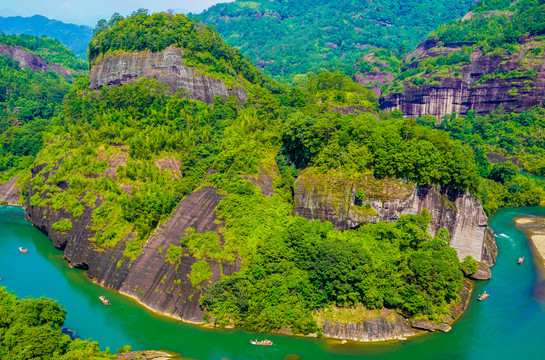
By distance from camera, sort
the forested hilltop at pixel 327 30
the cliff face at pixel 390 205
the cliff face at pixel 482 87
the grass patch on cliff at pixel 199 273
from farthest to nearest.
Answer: the forested hilltop at pixel 327 30, the cliff face at pixel 482 87, the cliff face at pixel 390 205, the grass patch on cliff at pixel 199 273

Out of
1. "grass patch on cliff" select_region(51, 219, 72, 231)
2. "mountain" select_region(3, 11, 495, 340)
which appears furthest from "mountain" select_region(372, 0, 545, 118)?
Result: "grass patch on cliff" select_region(51, 219, 72, 231)

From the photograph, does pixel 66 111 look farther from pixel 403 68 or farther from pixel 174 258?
pixel 403 68

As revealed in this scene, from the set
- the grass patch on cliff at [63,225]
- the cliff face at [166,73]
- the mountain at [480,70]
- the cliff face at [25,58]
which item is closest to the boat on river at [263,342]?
the grass patch on cliff at [63,225]

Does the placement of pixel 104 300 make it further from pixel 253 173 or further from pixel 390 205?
pixel 390 205

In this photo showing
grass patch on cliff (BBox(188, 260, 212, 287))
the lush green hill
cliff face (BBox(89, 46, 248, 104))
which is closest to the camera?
grass patch on cliff (BBox(188, 260, 212, 287))

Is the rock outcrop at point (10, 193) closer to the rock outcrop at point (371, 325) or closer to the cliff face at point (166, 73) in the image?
the cliff face at point (166, 73)

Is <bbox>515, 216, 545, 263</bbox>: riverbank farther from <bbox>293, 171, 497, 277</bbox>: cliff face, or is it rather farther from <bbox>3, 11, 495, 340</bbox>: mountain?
<bbox>293, 171, 497, 277</bbox>: cliff face

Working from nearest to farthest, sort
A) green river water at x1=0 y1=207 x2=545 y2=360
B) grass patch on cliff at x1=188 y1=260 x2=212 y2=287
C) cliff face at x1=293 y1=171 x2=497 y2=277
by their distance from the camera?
1. green river water at x1=0 y1=207 x2=545 y2=360
2. grass patch on cliff at x1=188 y1=260 x2=212 y2=287
3. cliff face at x1=293 y1=171 x2=497 y2=277
